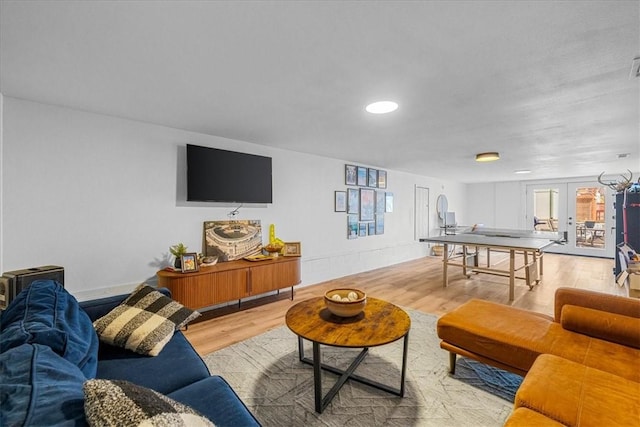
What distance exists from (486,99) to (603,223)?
8.00 m

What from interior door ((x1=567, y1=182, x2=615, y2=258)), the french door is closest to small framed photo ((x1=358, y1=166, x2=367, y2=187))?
the french door

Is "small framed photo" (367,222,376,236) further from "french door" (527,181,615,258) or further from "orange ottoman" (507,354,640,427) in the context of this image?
"french door" (527,181,615,258)

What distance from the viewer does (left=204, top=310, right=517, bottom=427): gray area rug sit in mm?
1763

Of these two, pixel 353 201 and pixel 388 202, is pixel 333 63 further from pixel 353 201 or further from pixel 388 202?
pixel 388 202

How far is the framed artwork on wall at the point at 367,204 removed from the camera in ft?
19.0

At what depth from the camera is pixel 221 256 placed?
3.70 metres

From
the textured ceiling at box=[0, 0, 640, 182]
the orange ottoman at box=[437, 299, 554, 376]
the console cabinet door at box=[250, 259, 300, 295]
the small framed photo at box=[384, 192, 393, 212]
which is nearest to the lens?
the textured ceiling at box=[0, 0, 640, 182]

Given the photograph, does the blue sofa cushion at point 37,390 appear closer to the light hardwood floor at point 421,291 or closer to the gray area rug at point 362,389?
the gray area rug at point 362,389

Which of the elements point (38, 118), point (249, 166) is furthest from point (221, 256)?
point (38, 118)

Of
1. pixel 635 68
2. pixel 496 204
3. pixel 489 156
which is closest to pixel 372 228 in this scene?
pixel 489 156

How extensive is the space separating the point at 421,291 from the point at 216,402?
12.9ft

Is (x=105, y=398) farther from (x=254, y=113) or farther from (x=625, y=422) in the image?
(x=254, y=113)

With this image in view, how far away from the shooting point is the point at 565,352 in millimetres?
1764

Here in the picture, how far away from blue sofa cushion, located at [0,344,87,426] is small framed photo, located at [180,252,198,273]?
2.22 meters
